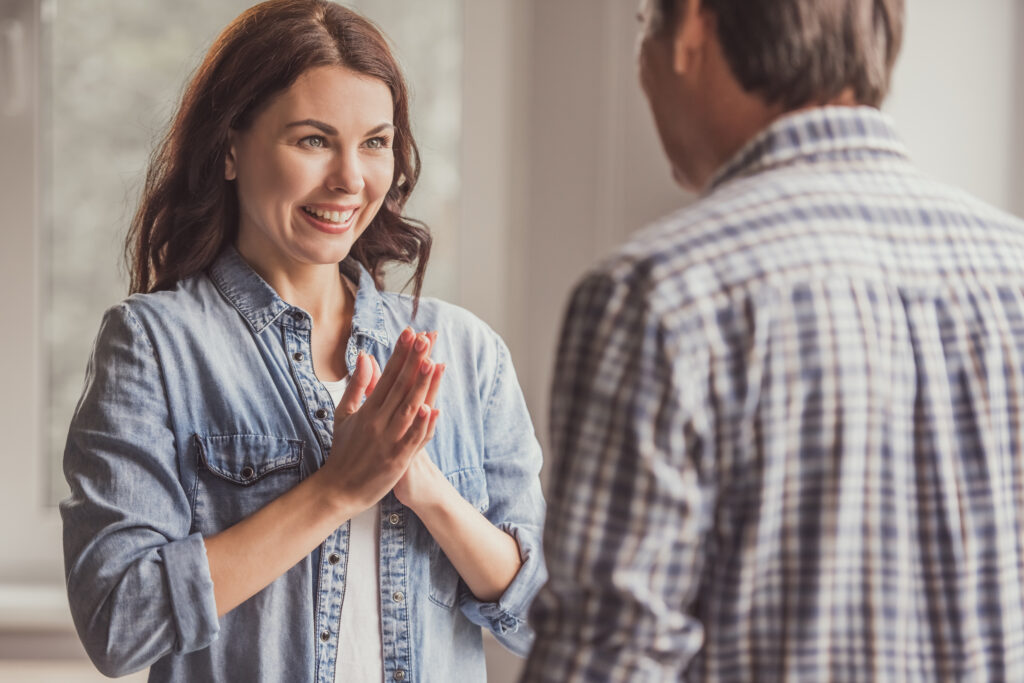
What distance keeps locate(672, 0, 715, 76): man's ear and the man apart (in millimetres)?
36

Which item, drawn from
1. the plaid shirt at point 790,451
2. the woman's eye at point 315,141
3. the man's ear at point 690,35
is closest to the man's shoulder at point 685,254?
the plaid shirt at point 790,451

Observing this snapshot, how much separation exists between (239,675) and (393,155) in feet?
2.11

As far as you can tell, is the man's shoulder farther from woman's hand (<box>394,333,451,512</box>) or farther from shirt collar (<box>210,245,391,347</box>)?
shirt collar (<box>210,245,391,347</box>)

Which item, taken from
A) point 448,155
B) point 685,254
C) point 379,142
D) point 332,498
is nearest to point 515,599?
point 332,498

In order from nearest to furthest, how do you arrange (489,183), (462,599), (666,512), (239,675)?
1. (666,512)
2. (239,675)
3. (462,599)
4. (489,183)

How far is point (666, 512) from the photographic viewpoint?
64cm

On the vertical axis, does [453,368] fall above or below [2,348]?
above

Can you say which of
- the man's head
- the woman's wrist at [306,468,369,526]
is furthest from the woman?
the man's head

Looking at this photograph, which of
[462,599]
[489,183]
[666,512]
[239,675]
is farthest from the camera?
[489,183]

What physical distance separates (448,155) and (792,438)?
60.7 inches

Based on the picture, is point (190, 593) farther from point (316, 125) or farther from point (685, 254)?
point (685, 254)

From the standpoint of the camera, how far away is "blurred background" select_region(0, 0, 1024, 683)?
176 centimetres

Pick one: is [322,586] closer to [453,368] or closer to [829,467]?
[453,368]

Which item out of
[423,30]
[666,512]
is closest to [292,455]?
[666,512]
